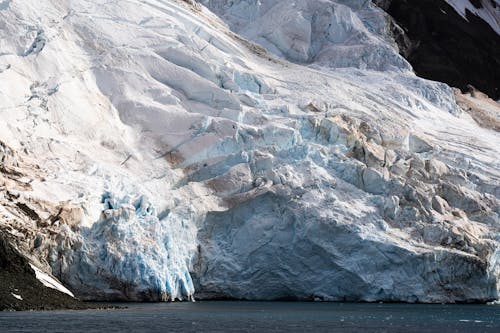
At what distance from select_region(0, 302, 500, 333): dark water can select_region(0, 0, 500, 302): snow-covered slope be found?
2.80m

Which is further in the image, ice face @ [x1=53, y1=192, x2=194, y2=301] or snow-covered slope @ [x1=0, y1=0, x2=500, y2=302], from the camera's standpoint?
snow-covered slope @ [x1=0, y1=0, x2=500, y2=302]

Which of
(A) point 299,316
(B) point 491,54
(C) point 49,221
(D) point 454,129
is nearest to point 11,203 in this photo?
(C) point 49,221

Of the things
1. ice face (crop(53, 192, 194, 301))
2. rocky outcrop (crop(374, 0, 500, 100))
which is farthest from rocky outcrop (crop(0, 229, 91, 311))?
rocky outcrop (crop(374, 0, 500, 100))

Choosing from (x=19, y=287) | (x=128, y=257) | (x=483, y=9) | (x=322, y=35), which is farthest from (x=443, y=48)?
(x=19, y=287)

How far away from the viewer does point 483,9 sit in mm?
107625

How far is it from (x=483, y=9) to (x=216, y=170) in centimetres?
5587

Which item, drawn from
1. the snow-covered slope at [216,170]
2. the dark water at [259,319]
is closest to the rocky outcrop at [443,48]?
the snow-covered slope at [216,170]

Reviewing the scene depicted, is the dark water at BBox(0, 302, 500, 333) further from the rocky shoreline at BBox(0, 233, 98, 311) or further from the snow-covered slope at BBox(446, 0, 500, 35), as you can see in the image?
the snow-covered slope at BBox(446, 0, 500, 35)

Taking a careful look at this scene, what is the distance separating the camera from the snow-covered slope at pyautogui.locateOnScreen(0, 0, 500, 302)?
52594mm

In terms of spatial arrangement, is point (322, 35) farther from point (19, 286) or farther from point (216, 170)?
point (19, 286)

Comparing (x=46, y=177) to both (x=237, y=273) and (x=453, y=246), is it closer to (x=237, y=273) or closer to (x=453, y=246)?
(x=237, y=273)

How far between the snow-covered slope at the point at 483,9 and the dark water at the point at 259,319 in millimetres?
54555

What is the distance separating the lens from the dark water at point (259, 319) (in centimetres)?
3859

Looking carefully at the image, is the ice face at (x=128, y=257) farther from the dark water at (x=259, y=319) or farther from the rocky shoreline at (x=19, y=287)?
the rocky shoreline at (x=19, y=287)
